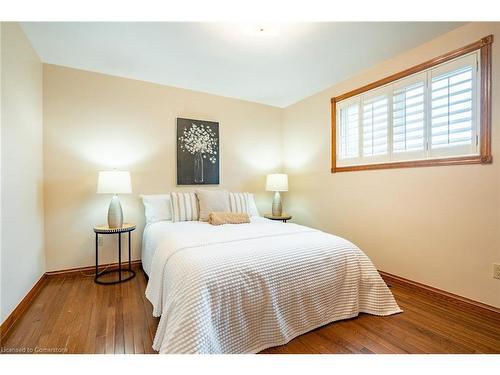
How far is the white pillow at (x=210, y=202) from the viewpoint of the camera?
2.87 meters

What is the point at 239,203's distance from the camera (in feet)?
10.4

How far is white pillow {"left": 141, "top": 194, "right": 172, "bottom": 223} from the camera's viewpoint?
9.33ft

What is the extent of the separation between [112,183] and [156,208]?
58 centimetres

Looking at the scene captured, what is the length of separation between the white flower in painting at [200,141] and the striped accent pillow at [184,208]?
750 mm

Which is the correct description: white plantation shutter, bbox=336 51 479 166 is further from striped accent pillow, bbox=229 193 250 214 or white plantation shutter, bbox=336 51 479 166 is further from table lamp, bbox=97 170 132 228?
table lamp, bbox=97 170 132 228

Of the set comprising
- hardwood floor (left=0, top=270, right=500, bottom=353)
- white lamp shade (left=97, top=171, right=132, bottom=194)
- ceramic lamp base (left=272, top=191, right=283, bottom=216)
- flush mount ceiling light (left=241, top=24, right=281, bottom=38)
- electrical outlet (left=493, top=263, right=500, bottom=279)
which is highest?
flush mount ceiling light (left=241, top=24, right=281, bottom=38)

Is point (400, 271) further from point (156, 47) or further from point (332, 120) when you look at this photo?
point (156, 47)

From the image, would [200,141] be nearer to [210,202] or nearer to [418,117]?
[210,202]

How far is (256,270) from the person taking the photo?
1.46 m

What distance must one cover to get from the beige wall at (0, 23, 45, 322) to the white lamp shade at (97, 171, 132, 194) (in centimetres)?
56

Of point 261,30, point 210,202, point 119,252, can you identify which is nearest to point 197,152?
point 210,202

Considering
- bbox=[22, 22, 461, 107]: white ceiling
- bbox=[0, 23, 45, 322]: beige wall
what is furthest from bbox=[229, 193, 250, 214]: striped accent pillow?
bbox=[0, 23, 45, 322]: beige wall
